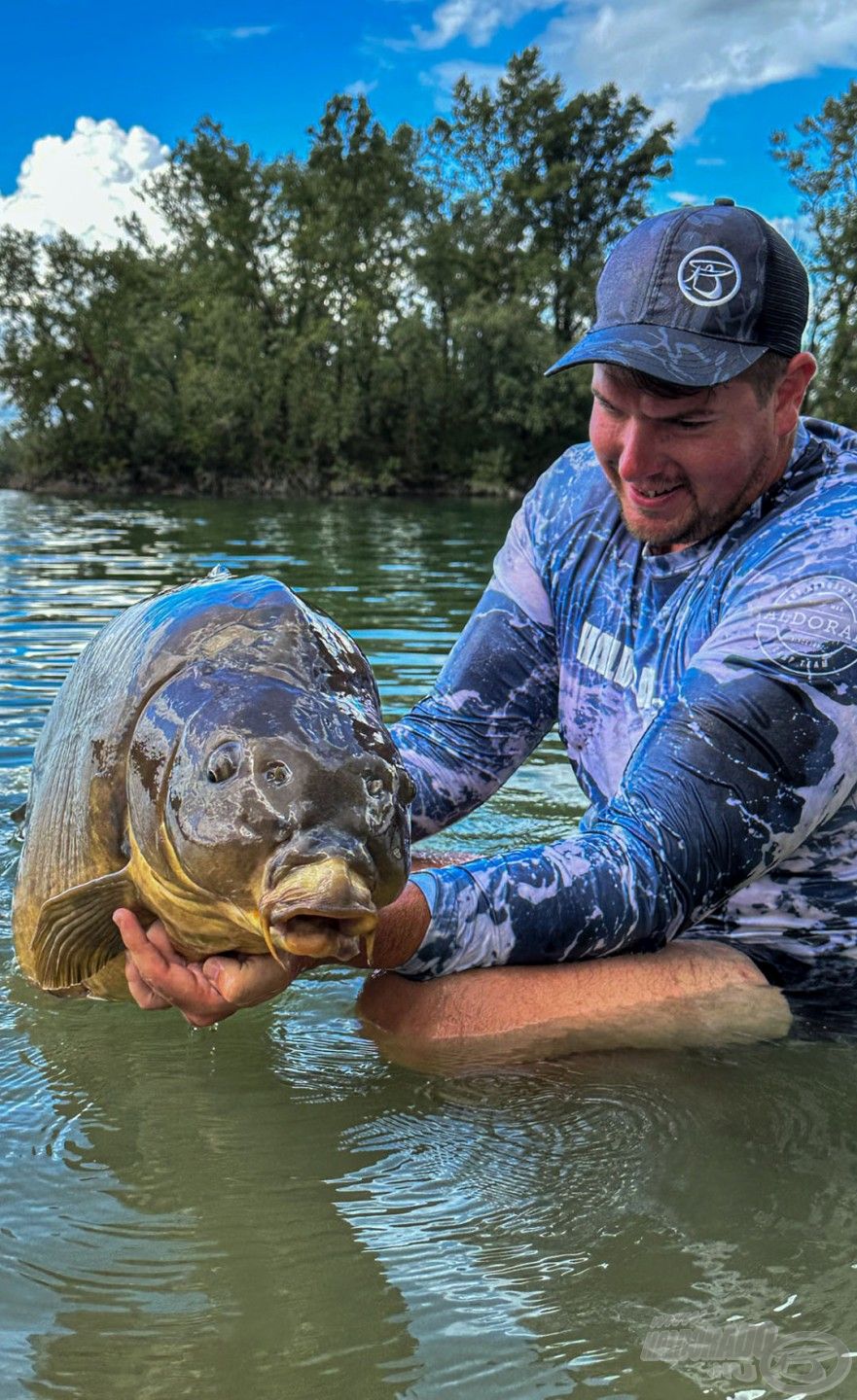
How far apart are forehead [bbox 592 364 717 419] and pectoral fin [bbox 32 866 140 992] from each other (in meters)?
1.55

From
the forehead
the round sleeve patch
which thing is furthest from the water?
the forehead

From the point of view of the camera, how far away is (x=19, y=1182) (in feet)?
7.82

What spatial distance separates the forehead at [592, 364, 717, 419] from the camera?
9.21 ft

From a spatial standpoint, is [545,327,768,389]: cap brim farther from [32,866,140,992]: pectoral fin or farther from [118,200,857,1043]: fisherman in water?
[32,866,140,992]: pectoral fin

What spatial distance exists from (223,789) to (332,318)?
130ft

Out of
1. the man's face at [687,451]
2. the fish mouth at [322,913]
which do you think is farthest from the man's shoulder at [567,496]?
the fish mouth at [322,913]

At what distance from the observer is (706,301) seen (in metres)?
2.77

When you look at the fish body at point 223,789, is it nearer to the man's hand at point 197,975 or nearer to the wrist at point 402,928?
the man's hand at point 197,975

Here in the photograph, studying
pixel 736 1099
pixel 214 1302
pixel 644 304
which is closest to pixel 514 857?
pixel 736 1099

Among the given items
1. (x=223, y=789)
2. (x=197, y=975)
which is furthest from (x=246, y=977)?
(x=223, y=789)

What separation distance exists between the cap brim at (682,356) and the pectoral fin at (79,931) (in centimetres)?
150

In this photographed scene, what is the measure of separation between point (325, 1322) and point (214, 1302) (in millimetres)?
189

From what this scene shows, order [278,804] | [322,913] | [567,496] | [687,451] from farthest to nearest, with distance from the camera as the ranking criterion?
1. [567,496]
2. [687,451]
3. [278,804]
4. [322,913]

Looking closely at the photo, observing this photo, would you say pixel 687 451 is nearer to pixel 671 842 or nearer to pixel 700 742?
pixel 700 742
